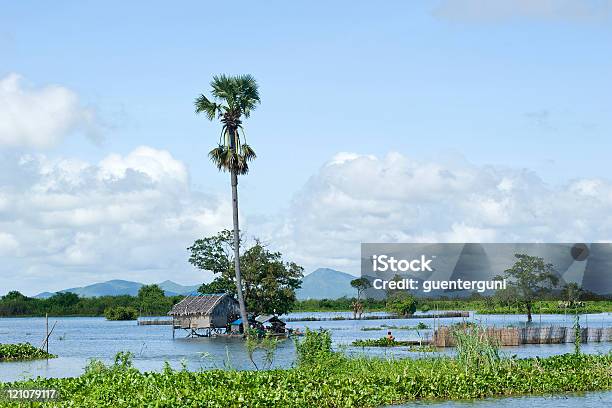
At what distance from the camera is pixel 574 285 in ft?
350

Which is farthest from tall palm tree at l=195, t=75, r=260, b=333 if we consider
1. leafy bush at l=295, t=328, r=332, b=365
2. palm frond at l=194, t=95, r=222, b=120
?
leafy bush at l=295, t=328, r=332, b=365

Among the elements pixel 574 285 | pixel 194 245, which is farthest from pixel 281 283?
pixel 574 285

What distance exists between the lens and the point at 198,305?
6912 cm

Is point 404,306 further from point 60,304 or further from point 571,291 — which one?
point 60,304

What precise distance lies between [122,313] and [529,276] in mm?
58223

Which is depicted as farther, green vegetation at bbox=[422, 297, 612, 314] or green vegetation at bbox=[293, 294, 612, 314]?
green vegetation at bbox=[293, 294, 612, 314]

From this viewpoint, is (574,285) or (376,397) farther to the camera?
(574,285)

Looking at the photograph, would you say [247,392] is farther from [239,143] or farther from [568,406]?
[239,143]

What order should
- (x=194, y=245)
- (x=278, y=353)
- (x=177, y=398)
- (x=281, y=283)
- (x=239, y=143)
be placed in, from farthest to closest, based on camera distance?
(x=194, y=245) → (x=281, y=283) → (x=239, y=143) → (x=278, y=353) → (x=177, y=398)

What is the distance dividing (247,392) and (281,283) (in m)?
→ 44.9

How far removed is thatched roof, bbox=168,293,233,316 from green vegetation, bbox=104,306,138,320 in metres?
55.1

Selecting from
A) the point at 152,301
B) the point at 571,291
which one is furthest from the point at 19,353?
the point at 152,301

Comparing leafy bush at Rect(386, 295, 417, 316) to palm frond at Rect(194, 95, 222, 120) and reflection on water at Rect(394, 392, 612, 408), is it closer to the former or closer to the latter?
palm frond at Rect(194, 95, 222, 120)

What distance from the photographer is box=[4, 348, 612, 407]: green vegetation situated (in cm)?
2159
